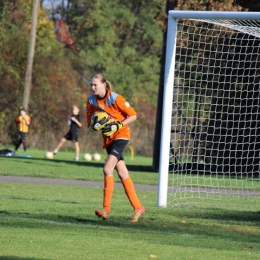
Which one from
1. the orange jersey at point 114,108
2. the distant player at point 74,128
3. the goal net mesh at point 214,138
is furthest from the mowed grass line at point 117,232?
the distant player at point 74,128

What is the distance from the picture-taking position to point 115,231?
1033cm

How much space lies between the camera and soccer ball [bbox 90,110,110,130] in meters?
11.2

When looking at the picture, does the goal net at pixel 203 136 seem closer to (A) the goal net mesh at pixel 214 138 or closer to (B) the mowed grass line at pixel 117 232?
(A) the goal net mesh at pixel 214 138

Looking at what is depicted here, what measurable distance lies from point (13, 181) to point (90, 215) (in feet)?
22.7

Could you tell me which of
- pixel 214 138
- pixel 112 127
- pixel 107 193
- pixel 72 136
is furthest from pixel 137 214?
pixel 72 136

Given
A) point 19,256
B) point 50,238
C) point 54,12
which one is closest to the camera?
point 19,256

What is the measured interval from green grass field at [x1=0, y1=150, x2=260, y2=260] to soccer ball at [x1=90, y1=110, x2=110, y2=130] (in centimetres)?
120

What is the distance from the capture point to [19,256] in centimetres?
808

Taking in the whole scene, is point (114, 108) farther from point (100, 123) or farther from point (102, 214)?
point (102, 214)

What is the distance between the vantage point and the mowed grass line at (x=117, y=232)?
862cm

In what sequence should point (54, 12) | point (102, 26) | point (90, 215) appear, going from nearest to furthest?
point (90, 215) < point (102, 26) < point (54, 12)

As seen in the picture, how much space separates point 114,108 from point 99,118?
306 millimetres

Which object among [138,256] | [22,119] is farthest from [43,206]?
[22,119]

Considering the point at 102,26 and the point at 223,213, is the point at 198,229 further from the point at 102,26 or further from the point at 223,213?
the point at 102,26
